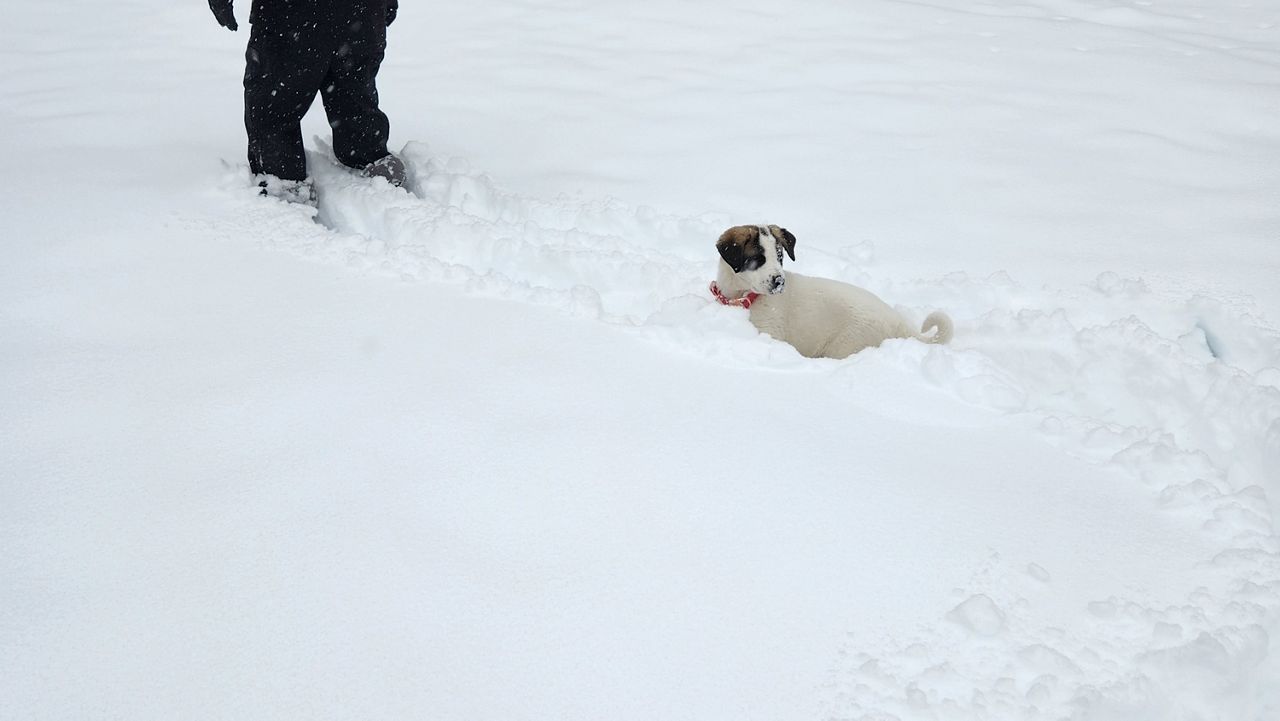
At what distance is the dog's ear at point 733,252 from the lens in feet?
8.71

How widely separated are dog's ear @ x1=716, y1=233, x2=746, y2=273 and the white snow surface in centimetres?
18

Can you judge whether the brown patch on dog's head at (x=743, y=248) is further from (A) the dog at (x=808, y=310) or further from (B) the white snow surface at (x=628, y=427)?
(B) the white snow surface at (x=628, y=427)

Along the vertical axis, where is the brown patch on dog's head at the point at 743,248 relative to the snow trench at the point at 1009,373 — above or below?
above

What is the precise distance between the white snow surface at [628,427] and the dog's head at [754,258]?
0.45 feet

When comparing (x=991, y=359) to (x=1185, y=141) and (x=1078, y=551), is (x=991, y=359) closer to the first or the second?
(x=1078, y=551)

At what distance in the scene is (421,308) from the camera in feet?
8.80

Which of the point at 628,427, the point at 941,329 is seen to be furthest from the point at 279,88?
the point at 941,329

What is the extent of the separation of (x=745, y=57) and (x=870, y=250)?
2612 mm

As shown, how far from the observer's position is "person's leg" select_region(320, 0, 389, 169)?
3.43 m

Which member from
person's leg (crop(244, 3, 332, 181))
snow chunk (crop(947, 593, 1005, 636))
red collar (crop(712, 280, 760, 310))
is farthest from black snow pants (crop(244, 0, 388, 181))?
snow chunk (crop(947, 593, 1005, 636))

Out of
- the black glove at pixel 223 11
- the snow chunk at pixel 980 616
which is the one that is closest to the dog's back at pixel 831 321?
the snow chunk at pixel 980 616

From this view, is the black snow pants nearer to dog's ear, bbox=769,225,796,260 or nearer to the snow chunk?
dog's ear, bbox=769,225,796,260

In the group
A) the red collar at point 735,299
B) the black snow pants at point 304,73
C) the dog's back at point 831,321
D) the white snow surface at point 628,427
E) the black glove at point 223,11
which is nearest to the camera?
the white snow surface at point 628,427

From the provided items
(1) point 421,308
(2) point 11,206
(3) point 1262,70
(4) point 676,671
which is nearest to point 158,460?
(1) point 421,308
